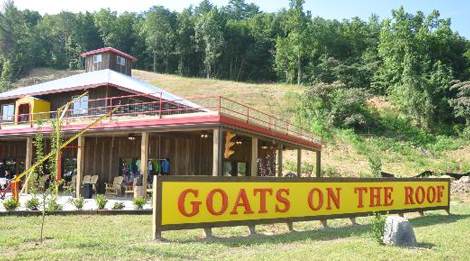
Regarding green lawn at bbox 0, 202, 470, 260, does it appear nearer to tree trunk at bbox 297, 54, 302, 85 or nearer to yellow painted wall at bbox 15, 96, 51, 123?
yellow painted wall at bbox 15, 96, 51, 123

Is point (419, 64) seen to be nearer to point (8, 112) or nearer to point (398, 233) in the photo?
point (8, 112)

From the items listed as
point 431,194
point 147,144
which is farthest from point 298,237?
point 147,144

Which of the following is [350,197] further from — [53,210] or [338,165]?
[338,165]

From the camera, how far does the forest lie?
49062mm

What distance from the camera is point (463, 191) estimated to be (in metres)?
29.3

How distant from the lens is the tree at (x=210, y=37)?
81.1m

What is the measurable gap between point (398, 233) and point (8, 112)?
28689 millimetres

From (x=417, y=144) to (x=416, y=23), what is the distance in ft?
77.0

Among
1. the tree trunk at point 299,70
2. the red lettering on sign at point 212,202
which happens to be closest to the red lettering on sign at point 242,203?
→ the red lettering on sign at point 212,202

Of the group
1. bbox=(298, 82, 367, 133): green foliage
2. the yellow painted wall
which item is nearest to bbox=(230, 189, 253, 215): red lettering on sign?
the yellow painted wall

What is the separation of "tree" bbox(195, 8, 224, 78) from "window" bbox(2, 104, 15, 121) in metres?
49.5

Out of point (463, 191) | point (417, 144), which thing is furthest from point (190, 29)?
point (463, 191)

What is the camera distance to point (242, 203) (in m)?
11.5

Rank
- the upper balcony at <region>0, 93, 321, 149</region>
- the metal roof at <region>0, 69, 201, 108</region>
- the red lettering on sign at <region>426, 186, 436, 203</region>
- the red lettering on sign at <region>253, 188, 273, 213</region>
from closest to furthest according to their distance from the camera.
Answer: the red lettering on sign at <region>253, 188, 273, 213</region> → the red lettering on sign at <region>426, 186, 436, 203</region> → the upper balcony at <region>0, 93, 321, 149</region> → the metal roof at <region>0, 69, 201, 108</region>
